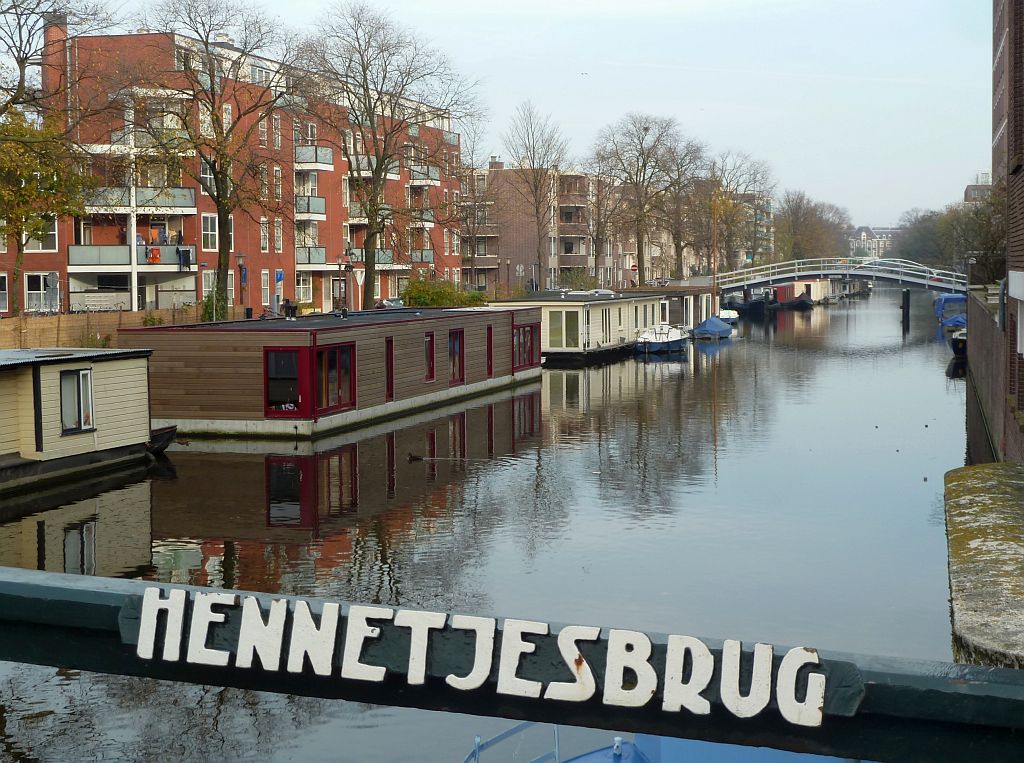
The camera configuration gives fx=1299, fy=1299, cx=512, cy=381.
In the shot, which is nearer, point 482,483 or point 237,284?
point 482,483

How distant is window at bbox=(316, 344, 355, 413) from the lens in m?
33.9

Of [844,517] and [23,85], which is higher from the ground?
[23,85]

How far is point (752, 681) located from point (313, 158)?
69.3 meters

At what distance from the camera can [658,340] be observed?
221 ft

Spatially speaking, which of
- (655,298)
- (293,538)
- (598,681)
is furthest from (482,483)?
(655,298)

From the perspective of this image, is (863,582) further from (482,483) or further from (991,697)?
(991,697)

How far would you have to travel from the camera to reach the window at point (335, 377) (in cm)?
3394

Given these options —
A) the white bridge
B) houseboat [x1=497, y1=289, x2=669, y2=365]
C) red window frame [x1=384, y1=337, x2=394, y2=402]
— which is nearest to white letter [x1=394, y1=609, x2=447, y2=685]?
red window frame [x1=384, y1=337, x2=394, y2=402]

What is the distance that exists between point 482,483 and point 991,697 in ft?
83.0

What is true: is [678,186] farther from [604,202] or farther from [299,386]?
[299,386]

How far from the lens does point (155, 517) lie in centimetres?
2373

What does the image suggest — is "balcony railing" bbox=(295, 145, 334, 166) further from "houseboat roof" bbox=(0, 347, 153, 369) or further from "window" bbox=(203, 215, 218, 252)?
"houseboat roof" bbox=(0, 347, 153, 369)

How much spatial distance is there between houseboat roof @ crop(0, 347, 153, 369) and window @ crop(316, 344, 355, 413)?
5291 millimetres

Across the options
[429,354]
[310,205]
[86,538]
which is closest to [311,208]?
[310,205]
